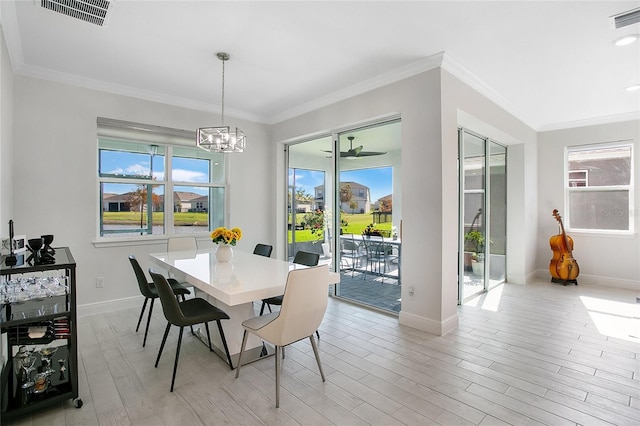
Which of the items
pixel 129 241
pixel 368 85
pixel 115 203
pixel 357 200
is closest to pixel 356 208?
pixel 357 200

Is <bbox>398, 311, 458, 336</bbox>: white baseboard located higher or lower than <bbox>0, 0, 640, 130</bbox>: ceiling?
lower

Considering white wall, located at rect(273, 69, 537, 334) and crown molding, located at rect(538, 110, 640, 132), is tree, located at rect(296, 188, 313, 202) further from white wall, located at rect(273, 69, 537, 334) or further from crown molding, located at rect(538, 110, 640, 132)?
crown molding, located at rect(538, 110, 640, 132)

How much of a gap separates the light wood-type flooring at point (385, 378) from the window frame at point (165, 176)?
1050 millimetres

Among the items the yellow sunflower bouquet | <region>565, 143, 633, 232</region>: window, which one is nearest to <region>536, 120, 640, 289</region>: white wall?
<region>565, 143, 633, 232</region>: window

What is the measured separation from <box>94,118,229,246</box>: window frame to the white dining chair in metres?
2.81

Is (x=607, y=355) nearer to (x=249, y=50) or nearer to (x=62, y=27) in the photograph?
(x=249, y=50)

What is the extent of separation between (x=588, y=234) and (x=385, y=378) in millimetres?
5170

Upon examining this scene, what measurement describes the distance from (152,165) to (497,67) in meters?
4.34

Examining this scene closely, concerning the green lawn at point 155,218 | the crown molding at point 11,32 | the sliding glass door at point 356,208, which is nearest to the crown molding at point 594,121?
the sliding glass door at point 356,208

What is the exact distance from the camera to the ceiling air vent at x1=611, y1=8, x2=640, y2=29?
7.76 feet

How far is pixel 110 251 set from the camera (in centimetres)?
394

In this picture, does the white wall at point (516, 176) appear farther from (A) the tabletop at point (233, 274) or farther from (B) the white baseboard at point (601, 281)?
(A) the tabletop at point (233, 274)

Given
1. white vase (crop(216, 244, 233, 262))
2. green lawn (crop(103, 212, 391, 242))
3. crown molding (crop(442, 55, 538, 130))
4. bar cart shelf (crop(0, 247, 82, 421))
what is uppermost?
crown molding (crop(442, 55, 538, 130))

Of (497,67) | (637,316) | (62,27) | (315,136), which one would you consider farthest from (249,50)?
(637,316)
